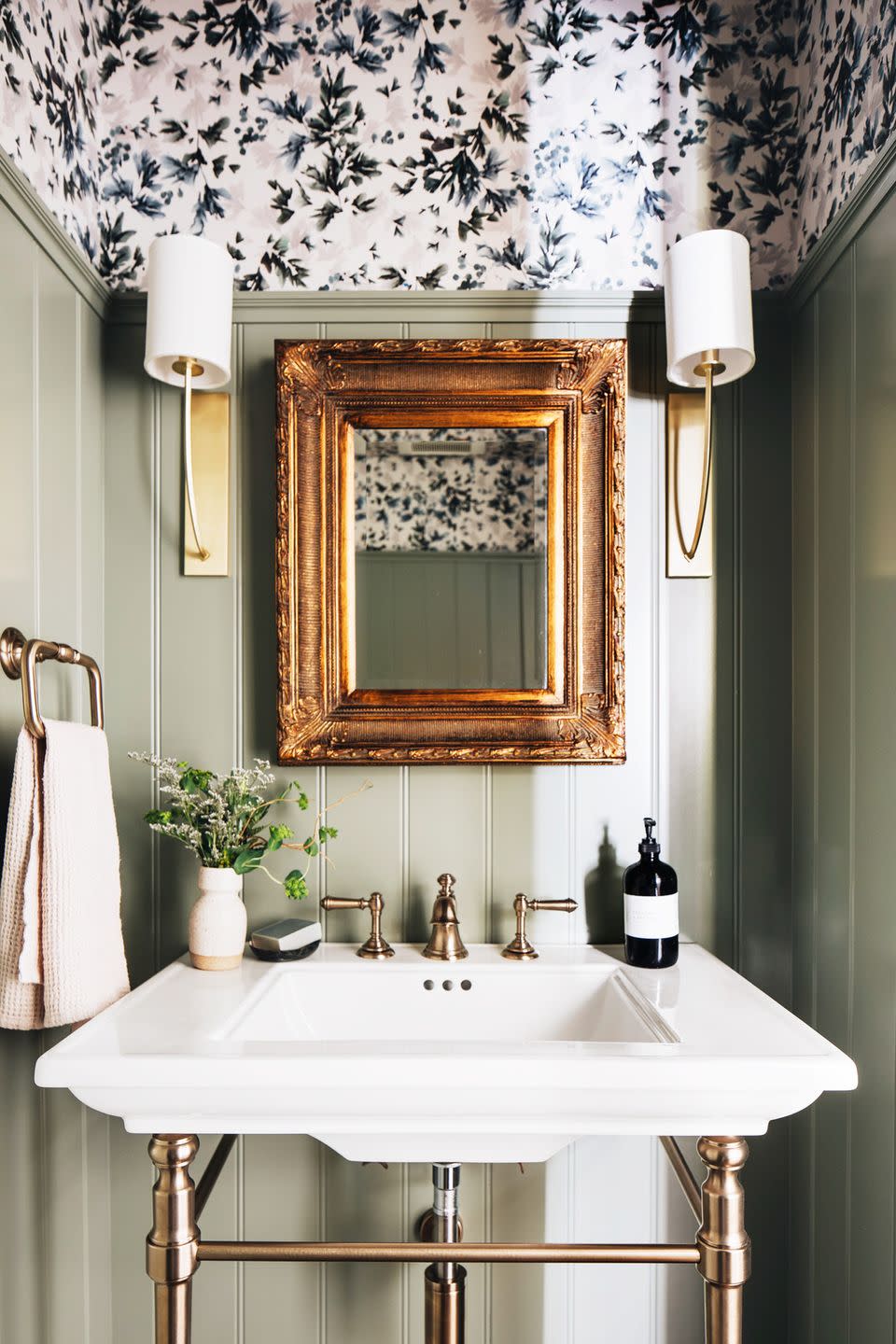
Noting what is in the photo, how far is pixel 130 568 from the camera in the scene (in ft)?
4.88

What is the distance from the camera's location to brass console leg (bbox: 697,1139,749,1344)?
994 mm

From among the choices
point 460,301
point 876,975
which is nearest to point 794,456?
point 460,301

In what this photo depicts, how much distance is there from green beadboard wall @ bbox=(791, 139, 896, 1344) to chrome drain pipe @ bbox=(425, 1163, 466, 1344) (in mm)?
535

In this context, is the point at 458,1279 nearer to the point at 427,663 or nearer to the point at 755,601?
the point at 427,663

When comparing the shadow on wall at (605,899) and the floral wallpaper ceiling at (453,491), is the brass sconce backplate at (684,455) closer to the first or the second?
the floral wallpaper ceiling at (453,491)

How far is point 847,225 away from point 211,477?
1001mm

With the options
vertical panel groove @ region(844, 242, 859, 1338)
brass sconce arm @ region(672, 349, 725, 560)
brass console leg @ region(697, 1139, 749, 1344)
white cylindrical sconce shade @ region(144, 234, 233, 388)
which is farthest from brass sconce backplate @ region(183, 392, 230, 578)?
brass console leg @ region(697, 1139, 749, 1344)

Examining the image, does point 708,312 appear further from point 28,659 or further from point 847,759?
point 28,659

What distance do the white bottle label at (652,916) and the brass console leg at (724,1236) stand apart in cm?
35

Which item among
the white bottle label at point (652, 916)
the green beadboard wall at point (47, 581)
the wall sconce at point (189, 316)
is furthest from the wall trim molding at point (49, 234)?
the white bottle label at point (652, 916)

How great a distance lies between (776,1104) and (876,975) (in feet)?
1.01

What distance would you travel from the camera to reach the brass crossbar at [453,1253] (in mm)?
1047

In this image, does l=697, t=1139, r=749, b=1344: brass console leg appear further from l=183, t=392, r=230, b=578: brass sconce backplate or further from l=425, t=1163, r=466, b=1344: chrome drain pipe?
l=183, t=392, r=230, b=578: brass sconce backplate

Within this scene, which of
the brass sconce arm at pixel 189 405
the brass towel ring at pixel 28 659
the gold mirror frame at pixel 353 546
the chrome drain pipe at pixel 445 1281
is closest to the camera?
the brass towel ring at pixel 28 659
